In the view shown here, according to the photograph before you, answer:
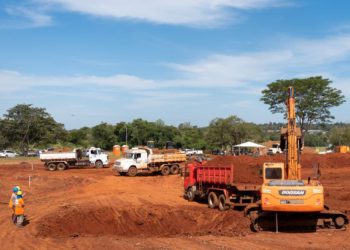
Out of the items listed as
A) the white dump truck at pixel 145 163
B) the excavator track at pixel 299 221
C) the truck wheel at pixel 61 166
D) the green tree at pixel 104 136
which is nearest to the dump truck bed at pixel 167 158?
the white dump truck at pixel 145 163

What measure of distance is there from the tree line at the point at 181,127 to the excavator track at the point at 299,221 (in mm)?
50578

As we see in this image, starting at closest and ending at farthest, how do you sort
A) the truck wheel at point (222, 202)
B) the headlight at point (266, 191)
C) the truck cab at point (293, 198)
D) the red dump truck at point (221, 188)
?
1. the truck cab at point (293, 198)
2. the headlight at point (266, 191)
3. the red dump truck at point (221, 188)
4. the truck wheel at point (222, 202)

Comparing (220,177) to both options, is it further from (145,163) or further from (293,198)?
(145,163)

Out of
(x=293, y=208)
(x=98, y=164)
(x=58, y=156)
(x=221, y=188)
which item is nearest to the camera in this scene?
(x=293, y=208)

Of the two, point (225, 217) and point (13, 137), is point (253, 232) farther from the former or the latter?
point (13, 137)

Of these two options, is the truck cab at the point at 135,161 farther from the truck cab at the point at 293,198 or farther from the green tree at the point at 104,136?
the green tree at the point at 104,136

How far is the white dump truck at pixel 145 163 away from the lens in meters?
43.2

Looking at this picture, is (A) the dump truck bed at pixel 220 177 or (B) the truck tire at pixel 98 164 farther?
(B) the truck tire at pixel 98 164

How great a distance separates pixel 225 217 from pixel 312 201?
A: 4.57 meters

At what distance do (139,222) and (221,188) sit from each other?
432 centimetres

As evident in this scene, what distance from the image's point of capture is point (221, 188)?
2161cm

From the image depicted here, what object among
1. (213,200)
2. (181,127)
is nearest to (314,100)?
(213,200)

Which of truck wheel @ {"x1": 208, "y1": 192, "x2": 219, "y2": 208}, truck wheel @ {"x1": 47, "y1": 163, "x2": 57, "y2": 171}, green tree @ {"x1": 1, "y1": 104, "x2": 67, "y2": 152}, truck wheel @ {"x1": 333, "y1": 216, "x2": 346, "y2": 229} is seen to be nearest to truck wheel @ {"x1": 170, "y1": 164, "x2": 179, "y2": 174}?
truck wheel @ {"x1": 47, "y1": 163, "x2": 57, "y2": 171}

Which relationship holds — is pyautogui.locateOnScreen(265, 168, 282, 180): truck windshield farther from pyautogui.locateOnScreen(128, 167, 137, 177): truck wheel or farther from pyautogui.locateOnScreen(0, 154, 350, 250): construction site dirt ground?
pyautogui.locateOnScreen(128, 167, 137, 177): truck wheel
